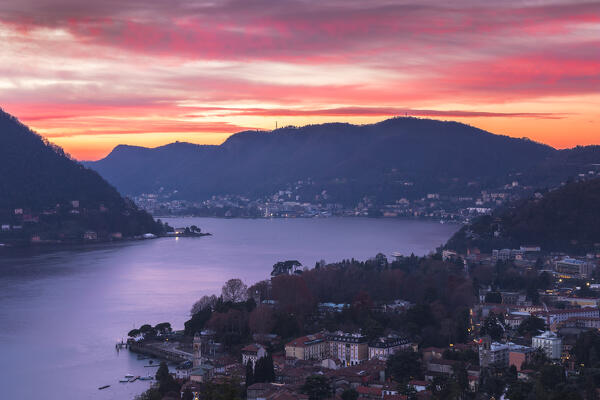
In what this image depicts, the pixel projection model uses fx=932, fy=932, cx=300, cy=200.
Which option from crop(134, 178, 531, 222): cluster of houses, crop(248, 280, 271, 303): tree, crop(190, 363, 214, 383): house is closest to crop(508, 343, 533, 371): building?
crop(190, 363, 214, 383): house

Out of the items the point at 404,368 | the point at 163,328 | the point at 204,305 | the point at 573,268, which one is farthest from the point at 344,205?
the point at 404,368

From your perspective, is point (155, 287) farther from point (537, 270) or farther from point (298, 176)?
point (298, 176)

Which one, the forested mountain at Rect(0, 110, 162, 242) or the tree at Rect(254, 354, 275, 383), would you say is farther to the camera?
the forested mountain at Rect(0, 110, 162, 242)

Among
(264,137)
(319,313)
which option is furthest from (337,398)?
(264,137)

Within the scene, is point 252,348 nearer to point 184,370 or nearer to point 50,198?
point 184,370

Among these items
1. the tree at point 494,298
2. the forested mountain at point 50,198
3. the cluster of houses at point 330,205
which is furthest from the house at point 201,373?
the cluster of houses at point 330,205

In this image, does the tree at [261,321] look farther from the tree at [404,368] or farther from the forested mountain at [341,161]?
the forested mountain at [341,161]

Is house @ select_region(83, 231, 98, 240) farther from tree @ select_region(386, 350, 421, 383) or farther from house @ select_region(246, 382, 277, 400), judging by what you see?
house @ select_region(246, 382, 277, 400)
